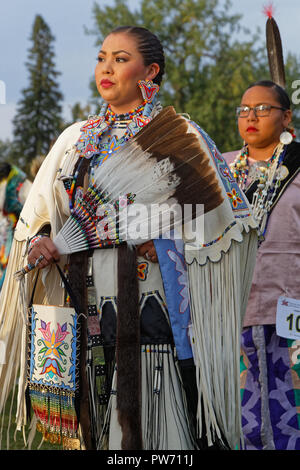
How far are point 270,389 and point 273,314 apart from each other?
43cm

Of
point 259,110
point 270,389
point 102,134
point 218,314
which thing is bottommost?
point 270,389

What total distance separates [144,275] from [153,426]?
50 cm

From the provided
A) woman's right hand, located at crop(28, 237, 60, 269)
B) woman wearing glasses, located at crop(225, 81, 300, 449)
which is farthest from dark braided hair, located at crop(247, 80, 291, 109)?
woman's right hand, located at crop(28, 237, 60, 269)

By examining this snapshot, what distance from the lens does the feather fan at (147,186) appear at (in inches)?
94.7

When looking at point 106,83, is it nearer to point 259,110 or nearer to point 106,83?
point 106,83

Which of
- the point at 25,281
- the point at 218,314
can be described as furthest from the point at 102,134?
the point at 218,314

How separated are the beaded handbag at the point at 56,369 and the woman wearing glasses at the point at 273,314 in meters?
1.55

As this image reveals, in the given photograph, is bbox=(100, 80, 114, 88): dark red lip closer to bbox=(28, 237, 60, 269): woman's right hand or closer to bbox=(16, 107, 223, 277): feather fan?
bbox=(16, 107, 223, 277): feather fan

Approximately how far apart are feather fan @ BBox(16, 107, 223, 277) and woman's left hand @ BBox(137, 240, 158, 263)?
0.10 feet

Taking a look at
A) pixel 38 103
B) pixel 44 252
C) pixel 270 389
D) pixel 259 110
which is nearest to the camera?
pixel 44 252

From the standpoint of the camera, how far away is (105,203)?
246 cm

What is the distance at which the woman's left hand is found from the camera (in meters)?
2.42

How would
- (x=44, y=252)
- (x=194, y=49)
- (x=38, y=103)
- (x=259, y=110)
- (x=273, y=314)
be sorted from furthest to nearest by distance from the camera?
1. (x=38, y=103)
2. (x=194, y=49)
3. (x=259, y=110)
4. (x=273, y=314)
5. (x=44, y=252)

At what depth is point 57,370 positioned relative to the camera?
2.40 m
